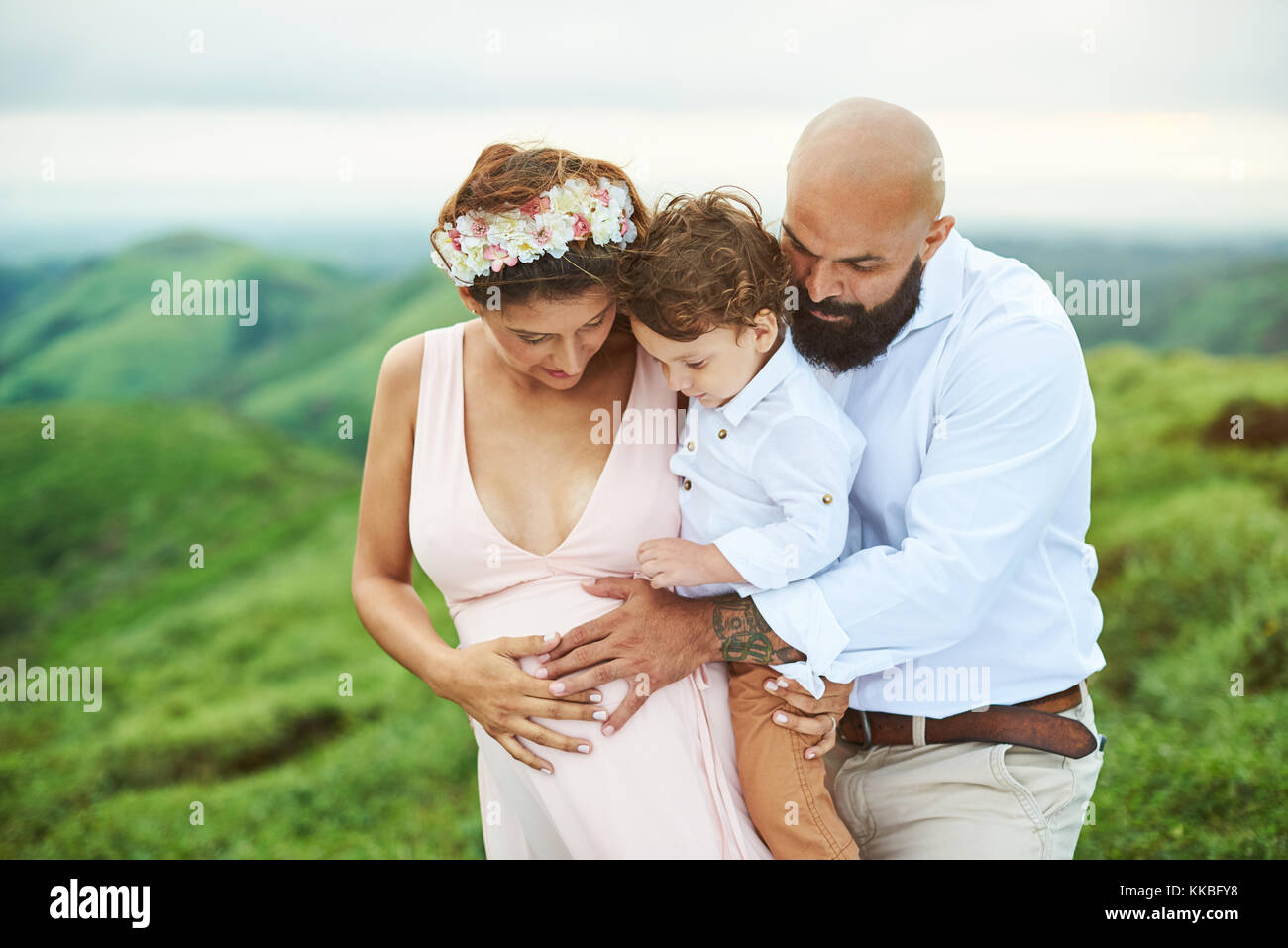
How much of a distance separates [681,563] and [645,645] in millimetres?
195

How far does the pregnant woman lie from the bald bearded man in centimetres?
11

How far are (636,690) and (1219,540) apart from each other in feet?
15.0

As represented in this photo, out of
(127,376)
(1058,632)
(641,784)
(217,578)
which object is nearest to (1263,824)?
(1058,632)

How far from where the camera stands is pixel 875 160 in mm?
2023

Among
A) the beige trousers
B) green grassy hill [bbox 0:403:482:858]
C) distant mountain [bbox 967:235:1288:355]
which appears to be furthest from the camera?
distant mountain [bbox 967:235:1288:355]

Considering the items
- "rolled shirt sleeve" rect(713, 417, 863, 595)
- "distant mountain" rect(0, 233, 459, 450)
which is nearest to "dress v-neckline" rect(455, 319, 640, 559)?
"rolled shirt sleeve" rect(713, 417, 863, 595)

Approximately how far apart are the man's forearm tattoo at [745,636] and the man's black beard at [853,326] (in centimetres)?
55

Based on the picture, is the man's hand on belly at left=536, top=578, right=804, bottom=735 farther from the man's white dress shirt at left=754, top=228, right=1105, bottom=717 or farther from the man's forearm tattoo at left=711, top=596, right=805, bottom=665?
the man's white dress shirt at left=754, top=228, right=1105, bottom=717

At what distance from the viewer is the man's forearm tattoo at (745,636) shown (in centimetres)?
212

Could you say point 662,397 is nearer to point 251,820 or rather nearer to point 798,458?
point 798,458

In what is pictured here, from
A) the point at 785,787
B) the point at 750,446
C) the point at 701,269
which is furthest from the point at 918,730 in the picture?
the point at 701,269

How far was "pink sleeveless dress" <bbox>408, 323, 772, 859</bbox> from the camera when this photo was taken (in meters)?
2.22

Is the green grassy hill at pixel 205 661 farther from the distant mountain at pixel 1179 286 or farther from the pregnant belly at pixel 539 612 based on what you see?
the distant mountain at pixel 1179 286

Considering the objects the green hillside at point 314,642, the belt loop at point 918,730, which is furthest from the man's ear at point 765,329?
the green hillside at point 314,642
